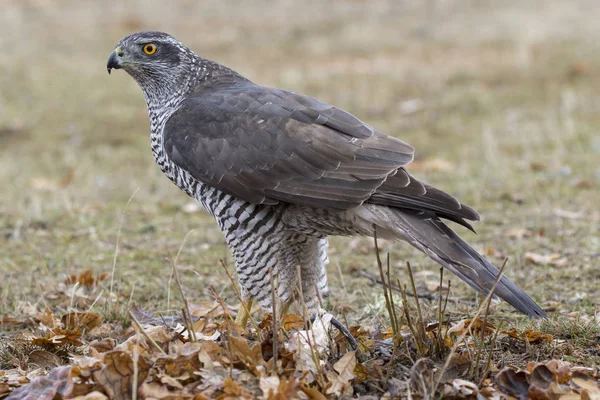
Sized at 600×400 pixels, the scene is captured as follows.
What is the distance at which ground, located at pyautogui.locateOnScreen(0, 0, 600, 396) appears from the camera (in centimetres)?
516

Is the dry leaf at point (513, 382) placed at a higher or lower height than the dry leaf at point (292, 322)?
lower

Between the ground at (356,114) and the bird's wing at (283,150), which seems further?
the ground at (356,114)

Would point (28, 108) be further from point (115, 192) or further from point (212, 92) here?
point (212, 92)

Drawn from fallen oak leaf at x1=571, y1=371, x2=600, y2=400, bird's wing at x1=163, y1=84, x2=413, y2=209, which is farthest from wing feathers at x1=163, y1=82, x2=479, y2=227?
fallen oak leaf at x1=571, y1=371, x2=600, y2=400

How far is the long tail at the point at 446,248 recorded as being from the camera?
346cm

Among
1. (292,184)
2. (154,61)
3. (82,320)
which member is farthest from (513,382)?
(154,61)

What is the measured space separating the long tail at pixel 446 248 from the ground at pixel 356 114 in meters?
0.32

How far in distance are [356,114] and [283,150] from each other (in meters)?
7.70

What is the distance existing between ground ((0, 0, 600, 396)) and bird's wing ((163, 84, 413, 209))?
0.57 m

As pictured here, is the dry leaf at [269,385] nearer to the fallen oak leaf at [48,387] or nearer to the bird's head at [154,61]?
the fallen oak leaf at [48,387]

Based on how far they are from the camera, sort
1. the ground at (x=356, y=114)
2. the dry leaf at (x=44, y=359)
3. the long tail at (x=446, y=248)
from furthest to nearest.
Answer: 1. the ground at (x=356, y=114)
2. the dry leaf at (x=44, y=359)
3. the long tail at (x=446, y=248)

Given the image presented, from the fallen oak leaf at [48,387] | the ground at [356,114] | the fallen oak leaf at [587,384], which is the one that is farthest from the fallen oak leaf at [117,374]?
the fallen oak leaf at [587,384]

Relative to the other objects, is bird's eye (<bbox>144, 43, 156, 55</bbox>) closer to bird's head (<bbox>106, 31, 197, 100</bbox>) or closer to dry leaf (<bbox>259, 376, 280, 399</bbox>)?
bird's head (<bbox>106, 31, 197, 100</bbox>)

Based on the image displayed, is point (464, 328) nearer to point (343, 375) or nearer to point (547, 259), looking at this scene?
point (343, 375)
